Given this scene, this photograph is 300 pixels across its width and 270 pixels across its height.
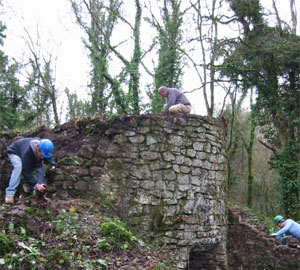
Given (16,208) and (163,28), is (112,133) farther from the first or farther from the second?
(163,28)

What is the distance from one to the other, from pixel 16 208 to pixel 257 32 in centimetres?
1176

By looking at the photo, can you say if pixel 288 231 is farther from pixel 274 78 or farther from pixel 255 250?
pixel 274 78

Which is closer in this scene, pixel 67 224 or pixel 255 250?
pixel 67 224

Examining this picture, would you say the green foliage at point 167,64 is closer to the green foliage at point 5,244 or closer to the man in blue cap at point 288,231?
the man in blue cap at point 288,231

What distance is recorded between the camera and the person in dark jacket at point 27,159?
5328 millimetres

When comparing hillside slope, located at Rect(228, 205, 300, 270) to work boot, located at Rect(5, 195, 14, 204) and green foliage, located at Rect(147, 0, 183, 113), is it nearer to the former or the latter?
work boot, located at Rect(5, 195, 14, 204)

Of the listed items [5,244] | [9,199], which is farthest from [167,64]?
[5,244]

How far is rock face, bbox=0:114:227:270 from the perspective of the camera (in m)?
5.89

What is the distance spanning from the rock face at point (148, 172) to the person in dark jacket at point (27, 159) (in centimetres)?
59

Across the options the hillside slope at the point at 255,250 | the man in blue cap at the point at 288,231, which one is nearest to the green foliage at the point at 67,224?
the hillside slope at the point at 255,250

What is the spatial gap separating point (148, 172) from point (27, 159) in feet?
6.53

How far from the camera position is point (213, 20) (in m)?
14.8

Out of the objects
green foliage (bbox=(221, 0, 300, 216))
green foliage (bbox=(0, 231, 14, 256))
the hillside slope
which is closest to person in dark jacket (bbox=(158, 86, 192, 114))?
the hillside slope

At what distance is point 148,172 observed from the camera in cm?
598
